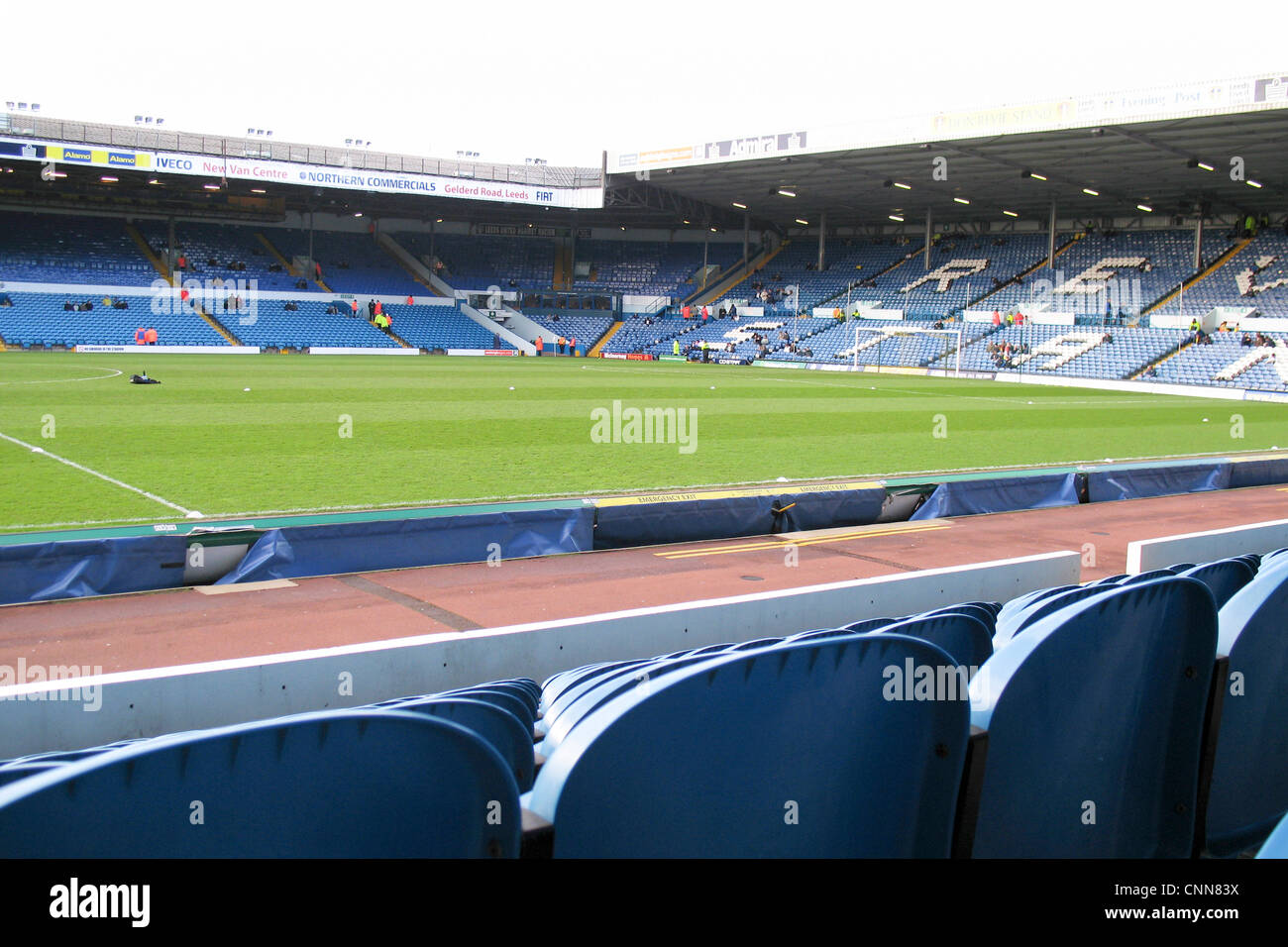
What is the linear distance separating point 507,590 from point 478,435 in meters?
9.72

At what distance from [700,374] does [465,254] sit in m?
30.8

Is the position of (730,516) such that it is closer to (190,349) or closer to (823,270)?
(190,349)

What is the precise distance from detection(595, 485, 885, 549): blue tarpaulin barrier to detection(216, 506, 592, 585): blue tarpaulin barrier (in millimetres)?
455

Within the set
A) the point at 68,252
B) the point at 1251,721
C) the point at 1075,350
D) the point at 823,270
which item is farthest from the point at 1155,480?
the point at 68,252

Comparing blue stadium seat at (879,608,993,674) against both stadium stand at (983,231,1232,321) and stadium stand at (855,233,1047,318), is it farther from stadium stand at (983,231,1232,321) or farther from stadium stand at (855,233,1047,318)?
stadium stand at (855,233,1047,318)

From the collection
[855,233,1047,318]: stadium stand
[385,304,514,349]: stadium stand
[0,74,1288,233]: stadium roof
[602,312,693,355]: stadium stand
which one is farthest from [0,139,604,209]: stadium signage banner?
[855,233,1047,318]: stadium stand

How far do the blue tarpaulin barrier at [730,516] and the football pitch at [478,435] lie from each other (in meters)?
2.03

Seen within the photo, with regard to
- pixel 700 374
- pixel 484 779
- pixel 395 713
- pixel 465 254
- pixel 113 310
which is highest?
pixel 465 254

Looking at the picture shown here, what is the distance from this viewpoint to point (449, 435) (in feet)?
59.5

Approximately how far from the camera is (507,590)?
29.5 feet

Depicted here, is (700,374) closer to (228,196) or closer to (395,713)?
(228,196)
